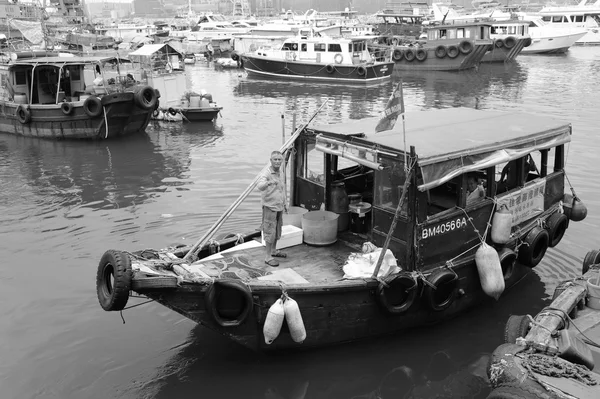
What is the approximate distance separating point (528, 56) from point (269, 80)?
25.5 m

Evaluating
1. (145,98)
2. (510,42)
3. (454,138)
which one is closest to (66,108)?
(145,98)

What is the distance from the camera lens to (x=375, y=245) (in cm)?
744

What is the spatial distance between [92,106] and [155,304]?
12.1 m

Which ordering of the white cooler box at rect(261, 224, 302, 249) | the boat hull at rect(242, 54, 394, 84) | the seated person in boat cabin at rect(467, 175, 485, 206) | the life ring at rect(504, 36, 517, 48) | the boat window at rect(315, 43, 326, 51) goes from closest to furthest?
the seated person in boat cabin at rect(467, 175, 485, 206), the white cooler box at rect(261, 224, 302, 249), the boat hull at rect(242, 54, 394, 84), the boat window at rect(315, 43, 326, 51), the life ring at rect(504, 36, 517, 48)

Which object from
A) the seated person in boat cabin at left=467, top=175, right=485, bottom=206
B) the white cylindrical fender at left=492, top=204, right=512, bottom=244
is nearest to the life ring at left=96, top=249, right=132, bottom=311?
the seated person in boat cabin at left=467, top=175, right=485, bottom=206

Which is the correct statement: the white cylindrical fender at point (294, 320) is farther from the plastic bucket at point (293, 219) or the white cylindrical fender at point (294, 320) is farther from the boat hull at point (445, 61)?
the boat hull at point (445, 61)

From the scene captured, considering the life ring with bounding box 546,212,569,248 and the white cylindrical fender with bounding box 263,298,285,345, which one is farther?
the life ring with bounding box 546,212,569,248

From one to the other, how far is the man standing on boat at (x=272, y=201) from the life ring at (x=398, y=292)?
1.51 m

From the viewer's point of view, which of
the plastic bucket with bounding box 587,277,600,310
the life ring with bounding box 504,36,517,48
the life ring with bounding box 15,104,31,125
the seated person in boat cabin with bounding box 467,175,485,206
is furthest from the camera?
the life ring with bounding box 504,36,517,48

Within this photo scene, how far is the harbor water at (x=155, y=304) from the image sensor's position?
6832 millimetres

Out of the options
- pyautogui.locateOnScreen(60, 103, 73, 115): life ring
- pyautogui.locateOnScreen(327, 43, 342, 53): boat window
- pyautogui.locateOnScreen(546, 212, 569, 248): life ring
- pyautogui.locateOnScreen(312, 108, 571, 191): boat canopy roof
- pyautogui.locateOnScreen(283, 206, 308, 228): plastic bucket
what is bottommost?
pyautogui.locateOnScreen(546, 212, 569, 248): life ring

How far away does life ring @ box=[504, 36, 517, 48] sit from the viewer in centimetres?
4206

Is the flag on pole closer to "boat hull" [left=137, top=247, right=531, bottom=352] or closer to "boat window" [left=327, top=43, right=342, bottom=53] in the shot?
"boat hull" [left=137, top=247, right=531, bottom=352]

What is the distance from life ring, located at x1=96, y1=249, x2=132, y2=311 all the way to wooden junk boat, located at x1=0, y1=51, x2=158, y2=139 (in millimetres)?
13844
